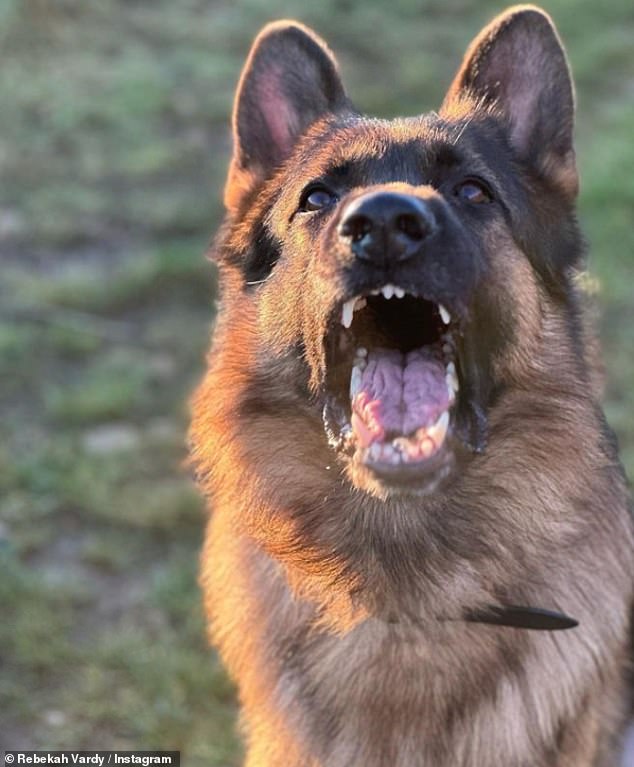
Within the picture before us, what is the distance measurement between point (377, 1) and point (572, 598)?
8765 mm

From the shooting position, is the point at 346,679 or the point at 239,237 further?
the point at 239,237

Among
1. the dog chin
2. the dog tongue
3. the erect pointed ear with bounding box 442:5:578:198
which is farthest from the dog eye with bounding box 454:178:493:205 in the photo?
the dog chin

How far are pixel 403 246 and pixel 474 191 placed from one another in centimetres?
57

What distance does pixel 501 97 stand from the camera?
3258mm

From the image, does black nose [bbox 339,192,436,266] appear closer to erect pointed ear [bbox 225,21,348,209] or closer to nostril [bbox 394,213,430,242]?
nostril [bbox 394,213,430,242]

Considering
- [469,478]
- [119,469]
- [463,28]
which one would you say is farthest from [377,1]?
[469,478]

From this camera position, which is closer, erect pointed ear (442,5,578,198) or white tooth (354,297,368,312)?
white tooth (354,297,368,312)

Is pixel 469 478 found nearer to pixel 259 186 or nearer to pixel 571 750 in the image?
pixel 571 750

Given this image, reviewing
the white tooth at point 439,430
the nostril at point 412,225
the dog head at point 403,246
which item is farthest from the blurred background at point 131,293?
the nostril at point 412,225

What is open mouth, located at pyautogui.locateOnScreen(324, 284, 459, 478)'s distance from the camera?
2605 millimetres

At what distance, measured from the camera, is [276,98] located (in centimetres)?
341

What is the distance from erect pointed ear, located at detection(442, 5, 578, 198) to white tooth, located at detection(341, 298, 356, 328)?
939 mm

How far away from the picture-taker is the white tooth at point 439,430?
2.62m

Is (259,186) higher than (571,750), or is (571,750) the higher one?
(259,186)
